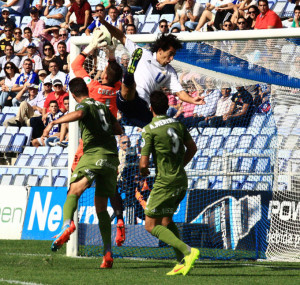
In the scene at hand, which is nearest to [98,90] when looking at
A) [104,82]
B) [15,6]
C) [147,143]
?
[104,82]

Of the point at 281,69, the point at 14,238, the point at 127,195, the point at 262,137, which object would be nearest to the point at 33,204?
the point at 14,238

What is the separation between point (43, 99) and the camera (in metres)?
17.8

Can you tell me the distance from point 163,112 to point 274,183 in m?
3.10

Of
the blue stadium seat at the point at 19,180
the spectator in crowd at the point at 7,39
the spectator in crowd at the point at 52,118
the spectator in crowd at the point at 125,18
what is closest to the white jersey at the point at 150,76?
the blue stadium seat at the point at 19,180

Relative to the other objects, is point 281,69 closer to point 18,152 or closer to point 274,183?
point 274,183

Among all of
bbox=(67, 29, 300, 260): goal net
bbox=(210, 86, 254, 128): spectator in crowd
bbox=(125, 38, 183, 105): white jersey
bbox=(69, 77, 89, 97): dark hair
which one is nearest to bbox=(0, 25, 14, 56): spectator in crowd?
bbox=(67, 29, 300, 260): goal net

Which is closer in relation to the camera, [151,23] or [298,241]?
[298,241]

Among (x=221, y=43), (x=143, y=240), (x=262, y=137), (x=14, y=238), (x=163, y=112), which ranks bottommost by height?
(x=14, y=238)

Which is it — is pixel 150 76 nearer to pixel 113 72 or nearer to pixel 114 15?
pixel 113 72

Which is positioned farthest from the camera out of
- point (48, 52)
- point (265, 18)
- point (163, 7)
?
point (163, 7)

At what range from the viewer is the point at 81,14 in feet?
65.0

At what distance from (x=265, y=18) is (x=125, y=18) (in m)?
4.97

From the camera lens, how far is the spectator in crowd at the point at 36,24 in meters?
21.2

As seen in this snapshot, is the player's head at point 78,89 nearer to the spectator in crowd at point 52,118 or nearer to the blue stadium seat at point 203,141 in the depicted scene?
the blue stadium seat at point 203,141
